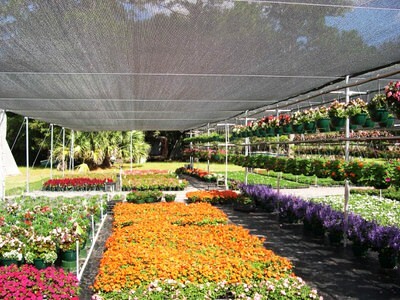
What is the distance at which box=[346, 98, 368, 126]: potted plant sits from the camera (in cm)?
671

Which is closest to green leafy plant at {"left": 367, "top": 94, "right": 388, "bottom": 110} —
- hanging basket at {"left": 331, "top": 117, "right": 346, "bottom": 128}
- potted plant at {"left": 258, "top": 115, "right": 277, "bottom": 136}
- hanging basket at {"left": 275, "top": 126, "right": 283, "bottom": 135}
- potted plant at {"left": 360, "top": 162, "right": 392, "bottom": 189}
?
potted plant at {"left": 360, "top": 162, "right": 392, "bottom": 189}

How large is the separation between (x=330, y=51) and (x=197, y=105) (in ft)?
21.0

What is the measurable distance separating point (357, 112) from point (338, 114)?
1.35 feet

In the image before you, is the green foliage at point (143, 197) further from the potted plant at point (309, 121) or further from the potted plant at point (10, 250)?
the potted plant at point (10, 250)

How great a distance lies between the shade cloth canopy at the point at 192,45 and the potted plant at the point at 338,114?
60 centimetres

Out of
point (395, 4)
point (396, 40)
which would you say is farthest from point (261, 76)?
point (395, 4)

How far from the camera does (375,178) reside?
5836 millimetres

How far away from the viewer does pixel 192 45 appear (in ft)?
17.7

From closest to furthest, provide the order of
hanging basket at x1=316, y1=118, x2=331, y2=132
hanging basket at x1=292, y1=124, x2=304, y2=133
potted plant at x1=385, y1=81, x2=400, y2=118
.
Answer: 1. potted plant at x1=385, y1=81, x2=400, y2=118
2. hanging basket at x1=316, y1=118, x2=331, y2=132
3. hanging basket at x1=292, y1=124, x2=304, y2=133

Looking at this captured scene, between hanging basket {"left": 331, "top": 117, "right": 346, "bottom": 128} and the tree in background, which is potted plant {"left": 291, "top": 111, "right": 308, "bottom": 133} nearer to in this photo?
hanging basket {"left": 331, "top": 117, "right": 346, "bottom": 128}

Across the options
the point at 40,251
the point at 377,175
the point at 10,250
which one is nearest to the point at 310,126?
the point at 377,175

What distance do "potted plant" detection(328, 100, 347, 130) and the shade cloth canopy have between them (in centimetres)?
60

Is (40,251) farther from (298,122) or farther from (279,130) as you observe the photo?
(279,130)

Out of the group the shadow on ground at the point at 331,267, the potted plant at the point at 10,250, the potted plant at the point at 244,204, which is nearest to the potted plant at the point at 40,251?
the potted plant at the point at 10,250
